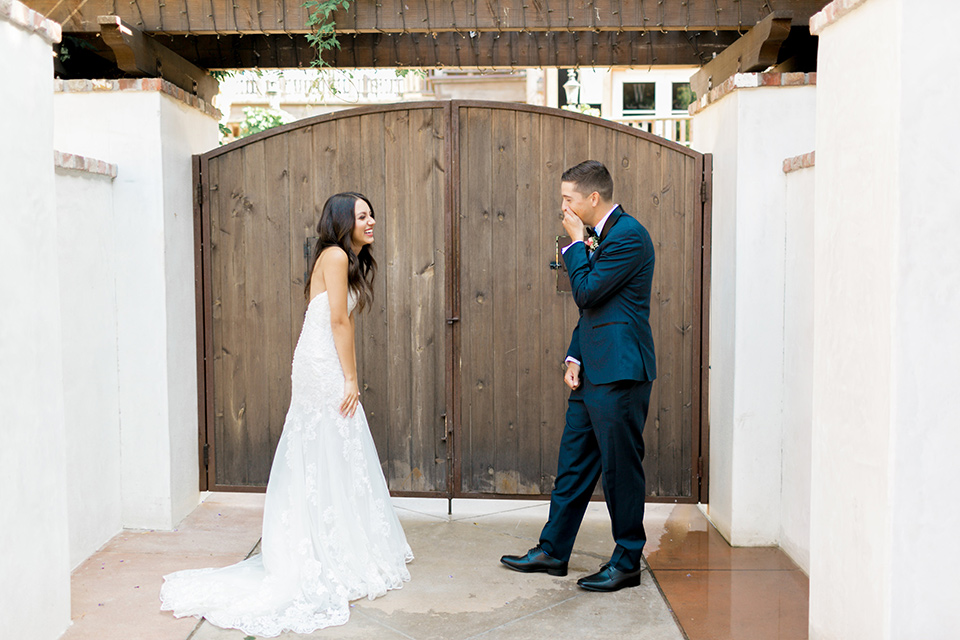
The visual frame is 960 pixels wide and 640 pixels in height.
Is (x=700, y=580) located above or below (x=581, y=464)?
below

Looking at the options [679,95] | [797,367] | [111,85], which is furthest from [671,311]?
[679,95]

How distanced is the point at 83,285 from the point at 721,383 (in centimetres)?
332

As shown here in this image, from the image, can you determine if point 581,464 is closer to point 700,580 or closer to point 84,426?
point 700,580

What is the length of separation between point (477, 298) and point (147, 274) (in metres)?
1.78

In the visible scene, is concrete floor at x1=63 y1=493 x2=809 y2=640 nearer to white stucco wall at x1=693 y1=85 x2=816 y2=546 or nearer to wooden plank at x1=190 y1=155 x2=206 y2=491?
white stucco wall at x1=693 y1=85 x2=816 y2=546

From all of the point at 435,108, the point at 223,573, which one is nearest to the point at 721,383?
the point at 435,108

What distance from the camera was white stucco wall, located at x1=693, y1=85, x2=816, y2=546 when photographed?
4328mm

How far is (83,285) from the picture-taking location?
4211 mm

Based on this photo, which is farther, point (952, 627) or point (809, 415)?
point (809, 415)

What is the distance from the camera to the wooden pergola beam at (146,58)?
13.8 feet

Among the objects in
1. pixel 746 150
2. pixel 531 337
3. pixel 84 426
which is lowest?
pixel 84 426

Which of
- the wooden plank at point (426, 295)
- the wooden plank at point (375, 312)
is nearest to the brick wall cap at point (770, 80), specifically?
the wooden plank at point (426, 295)

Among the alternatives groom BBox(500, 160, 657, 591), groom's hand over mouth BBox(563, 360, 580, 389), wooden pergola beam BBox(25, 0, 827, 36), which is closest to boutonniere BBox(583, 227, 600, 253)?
groom BBox(500, 160, 657, 591)

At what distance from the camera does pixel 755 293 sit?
14.4 feet
